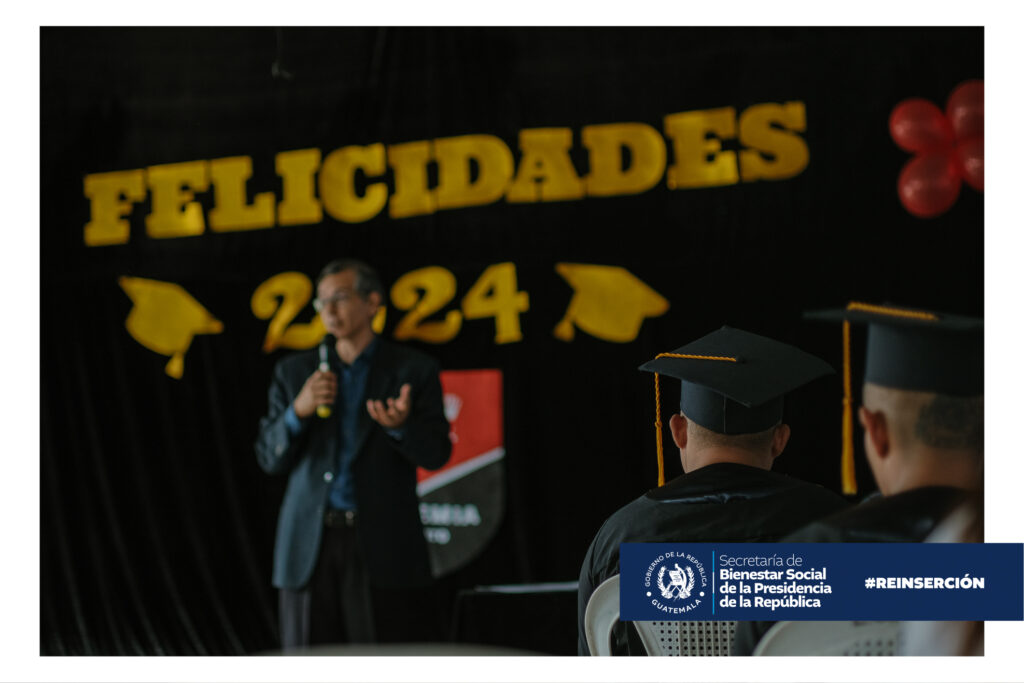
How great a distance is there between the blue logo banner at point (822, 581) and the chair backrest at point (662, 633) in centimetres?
4

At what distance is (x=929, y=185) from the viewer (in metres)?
3.06

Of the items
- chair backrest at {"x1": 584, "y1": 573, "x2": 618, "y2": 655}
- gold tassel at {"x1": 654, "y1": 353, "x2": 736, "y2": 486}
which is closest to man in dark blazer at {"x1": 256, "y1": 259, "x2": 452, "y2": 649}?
chair backrest at {"x1": 584, "y1": 573, "x2": 618, "y2": 655}

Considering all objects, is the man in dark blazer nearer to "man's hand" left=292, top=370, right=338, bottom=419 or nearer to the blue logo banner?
"man's hand" left=292, top=370, right=338, bottom=419

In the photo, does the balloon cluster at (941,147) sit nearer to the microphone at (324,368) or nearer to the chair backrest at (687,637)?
the chair backrest at (687,637)

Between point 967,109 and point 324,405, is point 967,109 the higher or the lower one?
the higher one

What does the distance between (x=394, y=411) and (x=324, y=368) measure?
269 millimetres

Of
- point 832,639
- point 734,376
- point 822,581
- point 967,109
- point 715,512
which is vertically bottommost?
point 832,639

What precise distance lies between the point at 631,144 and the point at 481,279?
2.11 ft

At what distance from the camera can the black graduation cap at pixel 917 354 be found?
299 cm

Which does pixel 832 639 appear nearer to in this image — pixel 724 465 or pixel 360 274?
pixel 724 465

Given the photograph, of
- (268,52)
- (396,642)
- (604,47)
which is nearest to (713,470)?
(396,642)

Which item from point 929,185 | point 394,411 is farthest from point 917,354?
point 394,411

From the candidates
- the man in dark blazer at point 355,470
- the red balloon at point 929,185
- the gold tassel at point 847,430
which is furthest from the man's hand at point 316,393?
the red balloon at point 929,185

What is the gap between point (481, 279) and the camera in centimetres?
319
